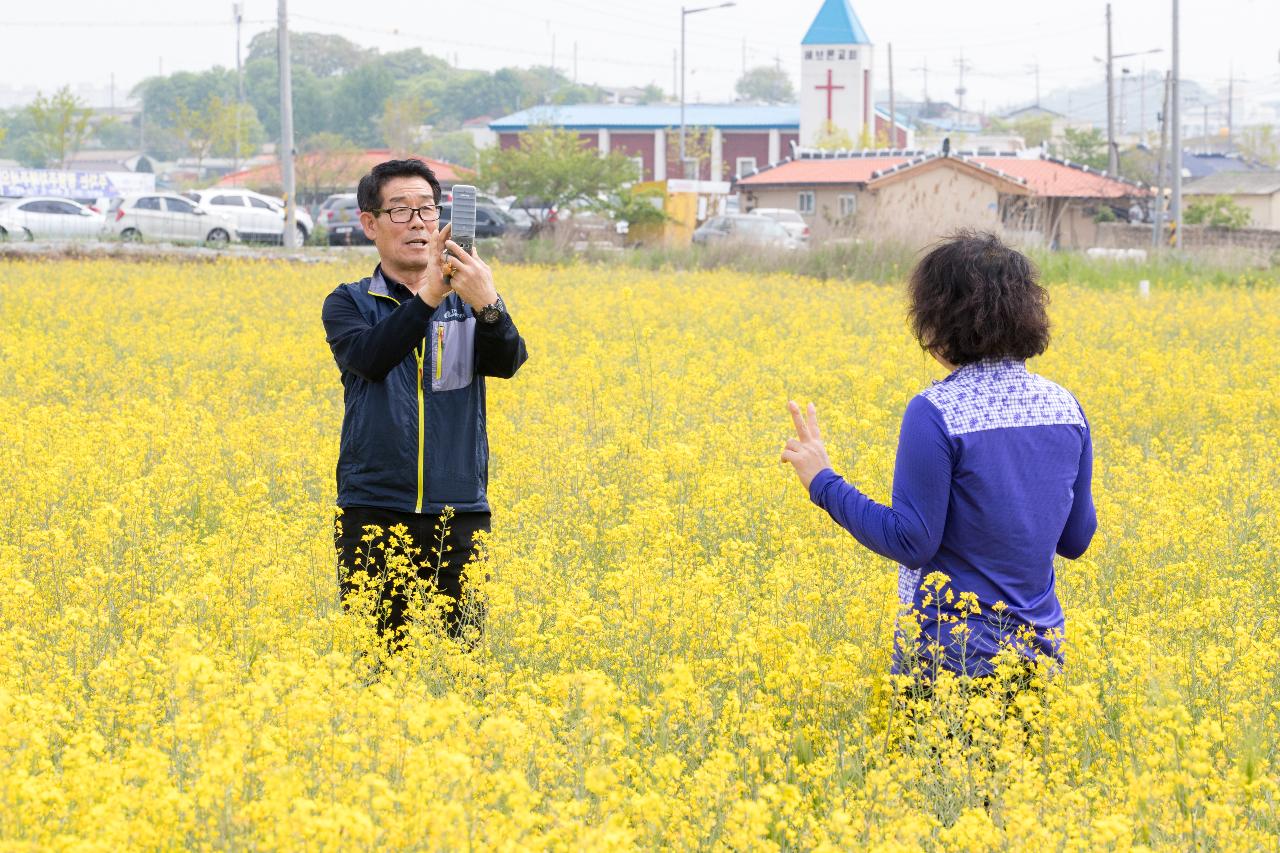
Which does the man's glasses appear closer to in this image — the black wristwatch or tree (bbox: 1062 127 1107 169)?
the black wristwatch

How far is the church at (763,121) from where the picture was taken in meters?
79.5

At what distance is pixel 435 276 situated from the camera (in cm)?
393

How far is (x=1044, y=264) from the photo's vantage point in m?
21.7

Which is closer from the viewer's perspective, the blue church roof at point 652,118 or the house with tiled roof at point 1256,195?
the house with tiled roof at point 1256,195

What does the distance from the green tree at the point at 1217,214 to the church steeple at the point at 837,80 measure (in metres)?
33.5

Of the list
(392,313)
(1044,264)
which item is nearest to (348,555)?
(392,313)

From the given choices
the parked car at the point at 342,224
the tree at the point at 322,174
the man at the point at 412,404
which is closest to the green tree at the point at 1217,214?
the parked car at the point at 342,224

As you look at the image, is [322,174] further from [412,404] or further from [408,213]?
[412,404]

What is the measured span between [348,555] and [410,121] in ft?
275

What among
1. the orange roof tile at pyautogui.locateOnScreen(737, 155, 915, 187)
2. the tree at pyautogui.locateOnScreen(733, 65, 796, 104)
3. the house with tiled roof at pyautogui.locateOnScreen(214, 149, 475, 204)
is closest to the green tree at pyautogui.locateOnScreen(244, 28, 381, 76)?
the tree at pyautogui.locateOnScreen(733, 65, 796, 104)

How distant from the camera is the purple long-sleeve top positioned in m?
3.46

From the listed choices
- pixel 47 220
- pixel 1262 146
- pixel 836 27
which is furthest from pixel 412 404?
pixel 1262 146

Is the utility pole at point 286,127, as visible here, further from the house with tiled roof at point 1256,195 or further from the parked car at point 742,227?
the house with tiled roof at point 1256,195

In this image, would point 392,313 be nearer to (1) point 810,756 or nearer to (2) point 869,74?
(1) point 810,756
